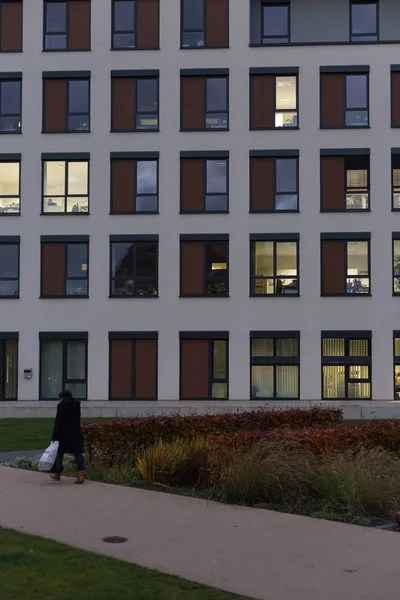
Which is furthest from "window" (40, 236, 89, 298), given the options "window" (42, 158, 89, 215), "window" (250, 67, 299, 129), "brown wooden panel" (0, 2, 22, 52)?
"window" (250, 67, 299, 129)

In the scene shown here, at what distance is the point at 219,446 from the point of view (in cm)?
1246

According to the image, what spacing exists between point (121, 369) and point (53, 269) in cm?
501

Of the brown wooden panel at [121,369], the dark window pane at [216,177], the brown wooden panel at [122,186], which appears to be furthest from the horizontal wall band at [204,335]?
the dark window pane at [216,177]

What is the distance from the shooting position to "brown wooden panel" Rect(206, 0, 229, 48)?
33250 mm

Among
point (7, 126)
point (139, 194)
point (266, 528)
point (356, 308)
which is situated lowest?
point (266, 528)

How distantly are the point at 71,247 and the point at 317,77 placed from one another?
40.6 ft

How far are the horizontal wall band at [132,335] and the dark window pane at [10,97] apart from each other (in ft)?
33.9

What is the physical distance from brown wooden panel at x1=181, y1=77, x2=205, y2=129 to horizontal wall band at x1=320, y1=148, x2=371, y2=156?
17.3 feet

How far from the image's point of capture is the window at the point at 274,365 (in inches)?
1267

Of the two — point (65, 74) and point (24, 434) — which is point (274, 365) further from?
point (65, 74)

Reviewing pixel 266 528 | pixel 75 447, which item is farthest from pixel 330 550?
pixel 75 447

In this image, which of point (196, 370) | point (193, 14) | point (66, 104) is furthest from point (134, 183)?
point (196, 370)

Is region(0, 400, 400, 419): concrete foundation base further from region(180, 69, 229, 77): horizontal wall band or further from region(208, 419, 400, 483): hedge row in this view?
region(180, 69, 229, 77): horizontal wall band

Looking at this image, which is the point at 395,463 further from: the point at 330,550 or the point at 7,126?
the point at 7,126
